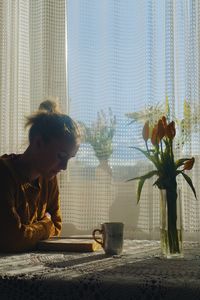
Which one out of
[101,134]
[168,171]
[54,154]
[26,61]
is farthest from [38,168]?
[26,61]

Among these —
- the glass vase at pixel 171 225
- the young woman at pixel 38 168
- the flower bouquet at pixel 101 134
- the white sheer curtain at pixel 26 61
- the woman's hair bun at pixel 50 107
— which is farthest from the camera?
the white sheer curtain at pixel 26 61

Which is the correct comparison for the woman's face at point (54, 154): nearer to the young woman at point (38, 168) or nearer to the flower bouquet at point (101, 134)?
the young woman at point (38, 168)

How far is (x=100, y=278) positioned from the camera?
0.76 metres

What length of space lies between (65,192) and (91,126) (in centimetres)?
25

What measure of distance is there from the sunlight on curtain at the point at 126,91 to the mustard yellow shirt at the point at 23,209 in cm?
15

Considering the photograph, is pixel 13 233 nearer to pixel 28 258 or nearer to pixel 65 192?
pixel 28 258

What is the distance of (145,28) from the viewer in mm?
1479

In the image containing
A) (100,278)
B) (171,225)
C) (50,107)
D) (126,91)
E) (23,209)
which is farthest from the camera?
(126,91)

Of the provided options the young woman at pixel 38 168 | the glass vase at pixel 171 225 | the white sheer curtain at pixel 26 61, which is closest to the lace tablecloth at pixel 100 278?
the glass vase at pixel 171 225

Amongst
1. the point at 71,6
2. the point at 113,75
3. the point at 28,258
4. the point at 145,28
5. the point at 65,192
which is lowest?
the point at 28,258

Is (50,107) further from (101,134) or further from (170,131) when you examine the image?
(170,131)

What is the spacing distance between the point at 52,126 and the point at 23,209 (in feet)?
0.83

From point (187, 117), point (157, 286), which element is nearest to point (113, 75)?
point (187, 117)

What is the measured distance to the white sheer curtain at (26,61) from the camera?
5.23 feet
